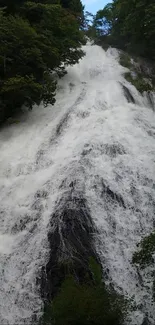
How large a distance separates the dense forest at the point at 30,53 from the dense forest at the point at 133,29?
415cm

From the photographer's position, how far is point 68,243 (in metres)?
8.80

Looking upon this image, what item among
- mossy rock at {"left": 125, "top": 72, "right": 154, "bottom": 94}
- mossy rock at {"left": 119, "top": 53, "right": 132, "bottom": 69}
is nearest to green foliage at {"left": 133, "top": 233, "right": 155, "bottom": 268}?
mossy rock at {"left": 125, "top": 72, "right": 154, "bottom": 94}

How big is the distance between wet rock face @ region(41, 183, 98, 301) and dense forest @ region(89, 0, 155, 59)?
12885 millimetres

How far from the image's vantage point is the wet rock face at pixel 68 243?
836cm

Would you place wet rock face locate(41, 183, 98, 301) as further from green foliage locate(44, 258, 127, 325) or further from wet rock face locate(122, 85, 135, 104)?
wet rock face locate(122, 85, 135, 104)

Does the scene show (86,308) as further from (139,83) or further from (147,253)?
(139,83)

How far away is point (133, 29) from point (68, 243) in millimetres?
15428

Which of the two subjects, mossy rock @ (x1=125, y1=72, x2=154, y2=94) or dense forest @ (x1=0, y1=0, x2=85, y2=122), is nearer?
dense forest @ (x1=0, y1=0, x2=85, y2=122)

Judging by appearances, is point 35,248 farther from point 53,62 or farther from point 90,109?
point 53,62

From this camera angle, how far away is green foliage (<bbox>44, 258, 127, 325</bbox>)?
21.8ft

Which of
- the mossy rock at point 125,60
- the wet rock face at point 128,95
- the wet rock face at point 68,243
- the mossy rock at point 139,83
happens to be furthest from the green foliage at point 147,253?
the mossy rock at point 125,60

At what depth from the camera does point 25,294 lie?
26.9 feet

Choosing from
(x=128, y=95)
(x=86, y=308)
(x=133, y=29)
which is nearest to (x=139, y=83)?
(x=128, y=95)

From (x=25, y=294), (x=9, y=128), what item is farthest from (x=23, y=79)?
(x=25, y=294)
